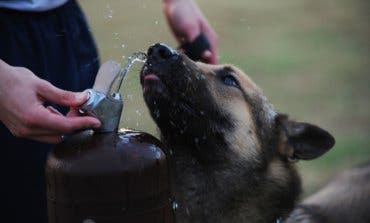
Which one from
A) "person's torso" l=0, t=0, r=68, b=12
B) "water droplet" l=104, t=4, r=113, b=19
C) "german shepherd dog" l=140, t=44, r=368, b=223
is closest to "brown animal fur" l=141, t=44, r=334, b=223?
"german shepherd dog" l=140, t=44, r=368, b=223

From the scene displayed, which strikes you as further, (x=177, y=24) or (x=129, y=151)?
(x=177, y=24)

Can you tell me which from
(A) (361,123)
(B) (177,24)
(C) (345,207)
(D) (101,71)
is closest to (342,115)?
(A) (361,123)

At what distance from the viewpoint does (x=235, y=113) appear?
4312 mm

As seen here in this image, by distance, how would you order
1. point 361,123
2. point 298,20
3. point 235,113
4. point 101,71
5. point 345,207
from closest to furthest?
point 101,71
point 235,113
point 345,207
point 361,123
point 298,20

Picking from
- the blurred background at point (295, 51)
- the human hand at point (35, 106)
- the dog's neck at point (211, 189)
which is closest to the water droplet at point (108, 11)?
the blurred background at point (295, 51)

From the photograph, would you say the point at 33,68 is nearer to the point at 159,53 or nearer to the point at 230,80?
the point at 159,53

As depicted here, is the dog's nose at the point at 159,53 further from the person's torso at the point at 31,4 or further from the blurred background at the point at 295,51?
the blurred background at the point at 295,51

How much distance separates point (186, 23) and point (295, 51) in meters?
7.24

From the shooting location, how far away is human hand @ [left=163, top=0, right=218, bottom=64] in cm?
444

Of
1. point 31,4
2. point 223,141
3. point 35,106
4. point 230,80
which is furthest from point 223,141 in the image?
point 35,106

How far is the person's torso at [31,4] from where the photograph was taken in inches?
145

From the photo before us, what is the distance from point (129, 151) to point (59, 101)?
303 millimetres

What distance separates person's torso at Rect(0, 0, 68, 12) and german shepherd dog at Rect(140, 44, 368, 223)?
1.54 feet

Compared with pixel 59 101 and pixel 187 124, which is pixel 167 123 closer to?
pixel 187 124
